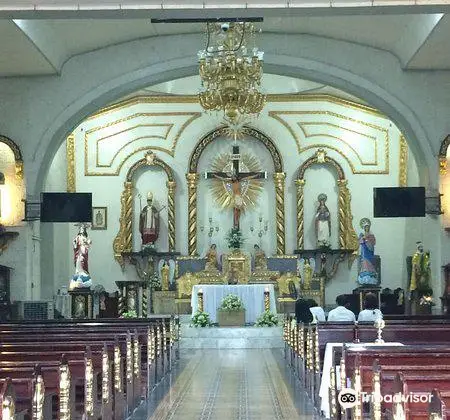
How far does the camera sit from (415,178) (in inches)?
1005

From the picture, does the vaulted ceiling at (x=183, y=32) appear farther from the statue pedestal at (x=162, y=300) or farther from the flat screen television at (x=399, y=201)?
the statue pedestal at (x=162, y=300)

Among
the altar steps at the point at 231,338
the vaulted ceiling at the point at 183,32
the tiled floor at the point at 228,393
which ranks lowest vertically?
the tiled floor at the point at 228,393

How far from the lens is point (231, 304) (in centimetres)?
2159

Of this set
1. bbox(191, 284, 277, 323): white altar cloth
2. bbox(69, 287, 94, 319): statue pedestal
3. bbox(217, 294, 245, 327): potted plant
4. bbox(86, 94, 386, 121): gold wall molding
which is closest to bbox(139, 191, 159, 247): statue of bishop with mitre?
bbox(86, 94, 386, 121): gold wall molding

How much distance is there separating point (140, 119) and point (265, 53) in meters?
7.15

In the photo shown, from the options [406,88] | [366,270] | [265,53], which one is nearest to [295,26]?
[265,53]

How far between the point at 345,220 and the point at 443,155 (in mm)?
6420

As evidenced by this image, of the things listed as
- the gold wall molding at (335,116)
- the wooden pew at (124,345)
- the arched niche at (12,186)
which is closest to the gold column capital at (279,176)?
the gold wall molding at (335,116)

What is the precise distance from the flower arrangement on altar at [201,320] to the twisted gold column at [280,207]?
5.05m

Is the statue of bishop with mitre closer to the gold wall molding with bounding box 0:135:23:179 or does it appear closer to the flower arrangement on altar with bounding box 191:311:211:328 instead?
the flower arrangement on altar with bounding box 191:311:211:328

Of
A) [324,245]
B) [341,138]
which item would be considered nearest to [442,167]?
[324,245]

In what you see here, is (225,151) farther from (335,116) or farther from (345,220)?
(345,220)

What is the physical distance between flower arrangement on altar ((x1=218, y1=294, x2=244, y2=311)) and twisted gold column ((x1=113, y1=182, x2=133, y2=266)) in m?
5.03

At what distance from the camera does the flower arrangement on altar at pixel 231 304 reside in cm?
2158
